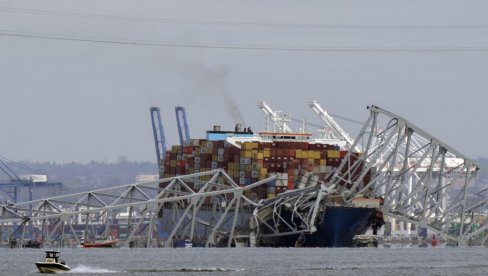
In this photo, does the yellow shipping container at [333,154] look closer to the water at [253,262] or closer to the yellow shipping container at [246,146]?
the yellow shipping container at [246,146]

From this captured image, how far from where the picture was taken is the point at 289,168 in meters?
179

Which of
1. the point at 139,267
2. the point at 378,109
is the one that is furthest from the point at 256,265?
the point at 378,109

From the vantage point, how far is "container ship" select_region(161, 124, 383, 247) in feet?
541

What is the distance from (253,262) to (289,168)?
50.5 m

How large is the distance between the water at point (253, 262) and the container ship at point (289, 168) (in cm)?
526

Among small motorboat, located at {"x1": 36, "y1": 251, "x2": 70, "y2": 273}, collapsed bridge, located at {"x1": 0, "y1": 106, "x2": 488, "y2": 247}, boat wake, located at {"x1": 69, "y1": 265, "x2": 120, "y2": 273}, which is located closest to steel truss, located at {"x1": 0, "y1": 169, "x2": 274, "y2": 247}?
collapsed bridge, located at {"x1": 0, "y1": 106, "x2": 488, "y2": 247}

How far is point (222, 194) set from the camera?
173m

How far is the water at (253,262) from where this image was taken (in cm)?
11581

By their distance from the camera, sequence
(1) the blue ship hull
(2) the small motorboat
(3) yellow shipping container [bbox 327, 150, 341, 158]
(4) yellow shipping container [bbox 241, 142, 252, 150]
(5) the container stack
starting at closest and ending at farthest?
(2) the small motorboat, (1) the blue ship hull, (5) the container stack, (3) yellow shipping container [bbox 327, 150, 341, 158], (4) yellow shipping container [bbox 241, 142, 252, 150]

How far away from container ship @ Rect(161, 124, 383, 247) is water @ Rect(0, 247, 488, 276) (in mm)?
5261

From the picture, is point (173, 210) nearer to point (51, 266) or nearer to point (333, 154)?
point (333, 154)

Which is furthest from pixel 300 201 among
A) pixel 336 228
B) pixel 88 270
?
pixel 88 270

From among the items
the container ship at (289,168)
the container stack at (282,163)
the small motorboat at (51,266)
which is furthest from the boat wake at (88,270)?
the container stack at (282,163)

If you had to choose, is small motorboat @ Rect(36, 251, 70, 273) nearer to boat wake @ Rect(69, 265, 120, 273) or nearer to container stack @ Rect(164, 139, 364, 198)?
boat wake @ Rect(69, 265, 120, 273)
